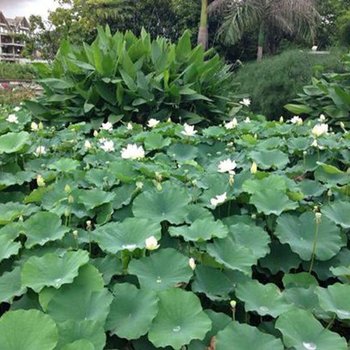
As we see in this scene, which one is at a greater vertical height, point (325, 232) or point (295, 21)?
point (295, 21)

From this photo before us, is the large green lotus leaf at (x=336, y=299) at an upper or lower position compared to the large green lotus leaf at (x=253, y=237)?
lower

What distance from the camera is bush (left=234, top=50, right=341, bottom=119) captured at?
6129 millimetres

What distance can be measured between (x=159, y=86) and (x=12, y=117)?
42.5 inches

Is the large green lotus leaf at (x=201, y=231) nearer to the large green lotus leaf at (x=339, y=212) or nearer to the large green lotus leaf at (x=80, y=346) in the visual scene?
the large green lotus leaf at (x=339, y=212)

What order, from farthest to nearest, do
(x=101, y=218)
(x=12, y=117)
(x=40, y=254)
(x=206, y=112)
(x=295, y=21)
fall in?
(x=295, y=21) → (x=206, y=112) → (x=12, y=117) → (x=101, y=218) → (x=40, y=254)

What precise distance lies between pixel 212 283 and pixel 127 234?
0.26m

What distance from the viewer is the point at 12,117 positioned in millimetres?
2873

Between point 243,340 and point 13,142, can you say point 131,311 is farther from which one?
point 13,142

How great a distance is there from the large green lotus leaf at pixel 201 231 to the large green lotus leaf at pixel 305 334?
0.31m

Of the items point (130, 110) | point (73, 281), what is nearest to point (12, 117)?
point (130, 110)

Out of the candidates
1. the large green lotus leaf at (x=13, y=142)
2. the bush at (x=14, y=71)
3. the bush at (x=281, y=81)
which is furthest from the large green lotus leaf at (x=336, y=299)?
the bush at (x=14, y=71)

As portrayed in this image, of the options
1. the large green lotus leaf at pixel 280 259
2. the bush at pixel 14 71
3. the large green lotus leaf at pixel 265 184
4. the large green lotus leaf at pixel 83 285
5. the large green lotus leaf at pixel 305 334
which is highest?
the large green lotus leaf at pixel 265 184

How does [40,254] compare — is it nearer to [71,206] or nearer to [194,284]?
[71,206]

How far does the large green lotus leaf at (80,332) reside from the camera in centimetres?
91
